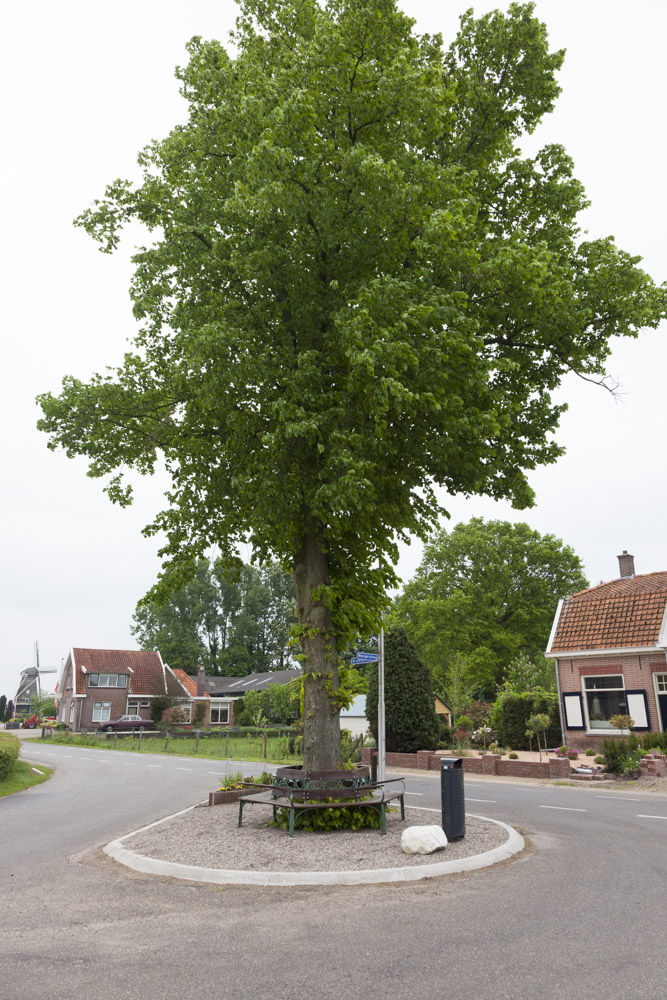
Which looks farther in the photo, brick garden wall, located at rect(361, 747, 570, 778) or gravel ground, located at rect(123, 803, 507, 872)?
brick garden wall, located at rect(361, 747, 570, 778)

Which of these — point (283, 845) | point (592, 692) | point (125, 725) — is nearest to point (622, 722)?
point (592, 692)

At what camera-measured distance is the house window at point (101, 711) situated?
60.2m

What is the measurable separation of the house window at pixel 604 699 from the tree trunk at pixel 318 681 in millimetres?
18432

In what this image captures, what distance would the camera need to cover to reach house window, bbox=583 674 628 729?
25891 millimetres

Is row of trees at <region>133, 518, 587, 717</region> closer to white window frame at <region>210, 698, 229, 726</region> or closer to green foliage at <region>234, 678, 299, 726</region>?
green foliage at <region>234, 678, 299, 726</region>

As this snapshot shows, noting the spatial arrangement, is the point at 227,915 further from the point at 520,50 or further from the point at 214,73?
the point at 520,50

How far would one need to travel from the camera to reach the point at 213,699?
208ft

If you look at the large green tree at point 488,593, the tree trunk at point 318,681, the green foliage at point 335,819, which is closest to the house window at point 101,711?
the large green tree at point 488,593

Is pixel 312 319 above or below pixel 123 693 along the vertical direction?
above

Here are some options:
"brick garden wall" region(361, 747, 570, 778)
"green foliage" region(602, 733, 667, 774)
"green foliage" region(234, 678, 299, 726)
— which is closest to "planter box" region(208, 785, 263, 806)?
"brick garden wall" region(361, 747, 570, 778)

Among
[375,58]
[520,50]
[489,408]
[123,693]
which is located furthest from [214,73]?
[123,693]

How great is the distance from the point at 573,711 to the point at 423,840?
20883mm

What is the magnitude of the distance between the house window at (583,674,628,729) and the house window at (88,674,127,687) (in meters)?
46.3

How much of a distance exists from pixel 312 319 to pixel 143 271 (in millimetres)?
3446
